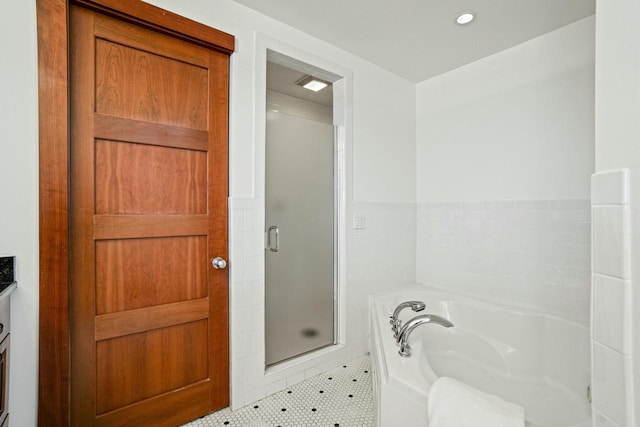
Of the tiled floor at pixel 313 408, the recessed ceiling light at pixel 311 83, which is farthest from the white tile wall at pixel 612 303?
the recessed ceiling light at pixel 311 83

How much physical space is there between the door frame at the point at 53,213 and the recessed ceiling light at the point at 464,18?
2207 millimetres

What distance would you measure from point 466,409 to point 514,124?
84.9 inches

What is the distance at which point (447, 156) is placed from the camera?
9.12 ft

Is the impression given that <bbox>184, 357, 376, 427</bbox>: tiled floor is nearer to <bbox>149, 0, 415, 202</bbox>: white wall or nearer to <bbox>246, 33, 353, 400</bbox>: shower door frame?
<bbox>246, 33, 353, 400</bbox>: shower door frame

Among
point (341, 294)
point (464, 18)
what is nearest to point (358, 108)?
point (464, 18)

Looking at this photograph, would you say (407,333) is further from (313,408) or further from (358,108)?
(358,108)

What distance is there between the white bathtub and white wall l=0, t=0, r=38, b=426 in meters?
1.55

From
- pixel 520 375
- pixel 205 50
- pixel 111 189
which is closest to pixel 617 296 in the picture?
pixel 520 375

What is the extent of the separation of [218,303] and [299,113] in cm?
228

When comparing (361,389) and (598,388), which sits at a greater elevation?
(598,388)

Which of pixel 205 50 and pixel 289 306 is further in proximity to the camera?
pixel 289 306

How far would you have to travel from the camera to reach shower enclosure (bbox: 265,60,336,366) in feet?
7.28

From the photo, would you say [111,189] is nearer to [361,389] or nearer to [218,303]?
[218,303]

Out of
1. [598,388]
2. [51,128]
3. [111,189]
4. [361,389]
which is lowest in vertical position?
[361,389]
